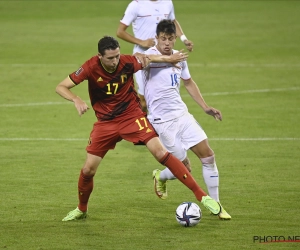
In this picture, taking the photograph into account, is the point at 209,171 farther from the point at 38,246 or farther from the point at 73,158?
the point at 73,158

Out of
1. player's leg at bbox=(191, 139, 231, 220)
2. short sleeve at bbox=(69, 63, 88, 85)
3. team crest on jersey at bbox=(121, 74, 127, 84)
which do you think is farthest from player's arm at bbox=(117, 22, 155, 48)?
short sleeve at bbox=(69, 63, 88, 85)

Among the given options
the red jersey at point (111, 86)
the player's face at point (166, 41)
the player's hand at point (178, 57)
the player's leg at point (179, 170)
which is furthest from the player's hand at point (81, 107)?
the player's face at point (166, 41)

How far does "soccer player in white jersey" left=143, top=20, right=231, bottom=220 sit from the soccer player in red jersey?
0.34 m

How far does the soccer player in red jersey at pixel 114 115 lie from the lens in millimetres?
9016

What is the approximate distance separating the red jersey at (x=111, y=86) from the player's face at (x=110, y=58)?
12 centimetres

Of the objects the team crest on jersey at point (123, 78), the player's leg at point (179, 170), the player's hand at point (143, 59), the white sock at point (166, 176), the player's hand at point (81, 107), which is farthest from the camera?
the white sock at point (166, 176)

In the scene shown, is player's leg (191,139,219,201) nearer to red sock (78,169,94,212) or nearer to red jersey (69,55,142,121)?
red jersey (69,55,142,121)

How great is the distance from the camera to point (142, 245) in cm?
824

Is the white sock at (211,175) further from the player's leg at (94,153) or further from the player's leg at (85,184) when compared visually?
the player's leg at (85,184)

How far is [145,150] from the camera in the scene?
1357 cm

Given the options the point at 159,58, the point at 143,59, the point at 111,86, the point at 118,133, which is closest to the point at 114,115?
the point at 118,133

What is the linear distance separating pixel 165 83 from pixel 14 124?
6329mm

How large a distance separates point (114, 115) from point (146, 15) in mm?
5746

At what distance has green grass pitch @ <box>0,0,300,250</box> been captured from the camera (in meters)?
8.76
